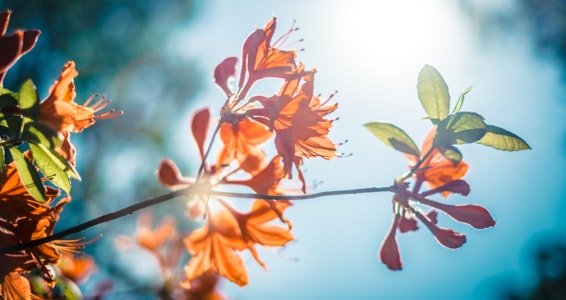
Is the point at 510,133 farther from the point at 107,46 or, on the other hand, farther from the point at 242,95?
the point at 107,46

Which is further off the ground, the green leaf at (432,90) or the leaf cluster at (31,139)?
the green leaf at (432,90)

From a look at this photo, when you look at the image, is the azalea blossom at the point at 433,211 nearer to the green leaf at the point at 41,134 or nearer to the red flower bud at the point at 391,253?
the red flower bud at the point at 391,253

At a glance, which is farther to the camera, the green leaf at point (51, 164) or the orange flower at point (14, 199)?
the orange flower at point (14, 199)

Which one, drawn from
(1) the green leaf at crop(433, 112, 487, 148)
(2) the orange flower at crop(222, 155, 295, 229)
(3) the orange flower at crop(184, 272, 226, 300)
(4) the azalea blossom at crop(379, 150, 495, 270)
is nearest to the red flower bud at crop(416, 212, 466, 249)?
(4) the azalea blossom at crop(379, 150, 495, 270)

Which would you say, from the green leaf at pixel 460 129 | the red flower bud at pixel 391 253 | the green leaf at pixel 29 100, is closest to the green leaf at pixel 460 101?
the green leaf at pixel 460 129

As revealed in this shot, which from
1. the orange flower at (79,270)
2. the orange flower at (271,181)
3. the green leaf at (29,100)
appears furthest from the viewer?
the orange flower at (79,270)

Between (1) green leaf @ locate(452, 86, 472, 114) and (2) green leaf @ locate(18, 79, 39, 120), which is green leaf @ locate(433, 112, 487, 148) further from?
(2) green leaf @ locate(18, 79, 39, 120)

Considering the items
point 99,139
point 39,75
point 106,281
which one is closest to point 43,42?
point 39,75

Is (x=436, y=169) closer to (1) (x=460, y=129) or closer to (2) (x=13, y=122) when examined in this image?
(1) (x=460, y=129)
